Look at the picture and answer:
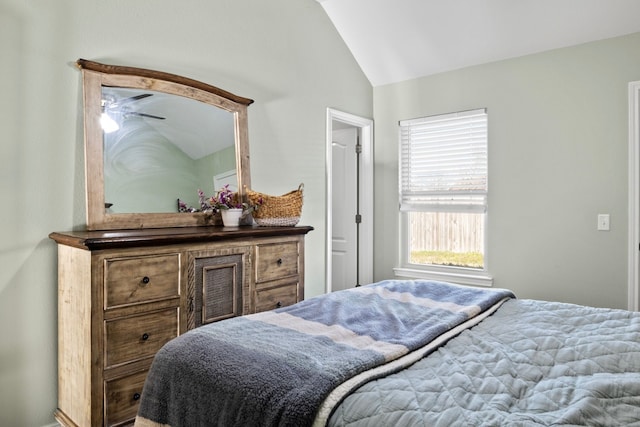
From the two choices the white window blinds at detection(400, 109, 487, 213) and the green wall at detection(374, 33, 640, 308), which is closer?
the green wall at detection(374, 33, 640, 308)

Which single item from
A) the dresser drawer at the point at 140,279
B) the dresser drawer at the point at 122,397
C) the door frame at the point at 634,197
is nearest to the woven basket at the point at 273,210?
the dresser drawer at the point at 140,279

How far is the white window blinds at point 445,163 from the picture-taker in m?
3.95

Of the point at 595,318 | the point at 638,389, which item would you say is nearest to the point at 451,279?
the point at 595,318

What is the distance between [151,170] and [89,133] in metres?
0.41

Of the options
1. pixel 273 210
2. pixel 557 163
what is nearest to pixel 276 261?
pixel 273 210

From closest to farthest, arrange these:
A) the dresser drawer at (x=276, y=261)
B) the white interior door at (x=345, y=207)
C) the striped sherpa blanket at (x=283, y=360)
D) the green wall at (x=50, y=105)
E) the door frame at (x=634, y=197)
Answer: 1. the striped sherpa blanket at (x=283, y=360)
2. the green wall at (x=50, y=105)
3. the dresser drawer at (x=276, y=261)
4. the door frame at (x=634, y=197)
5. the white interior door at (x=345, y=207)

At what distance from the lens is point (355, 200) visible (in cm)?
467

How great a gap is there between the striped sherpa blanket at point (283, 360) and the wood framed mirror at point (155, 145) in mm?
1352

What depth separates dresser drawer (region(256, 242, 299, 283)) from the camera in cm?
270

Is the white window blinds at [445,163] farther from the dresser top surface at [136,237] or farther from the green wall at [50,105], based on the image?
the dresser top surface at [136,237]

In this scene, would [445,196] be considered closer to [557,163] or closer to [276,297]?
[557,163]

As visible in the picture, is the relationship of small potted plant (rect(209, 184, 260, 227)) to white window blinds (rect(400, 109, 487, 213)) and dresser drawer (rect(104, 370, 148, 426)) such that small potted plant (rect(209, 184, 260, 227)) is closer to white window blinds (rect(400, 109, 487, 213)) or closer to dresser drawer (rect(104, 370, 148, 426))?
dresser drawer (rect(104, 370, 148, 426))

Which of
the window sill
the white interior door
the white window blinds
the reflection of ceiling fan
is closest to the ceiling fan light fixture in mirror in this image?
the reflection of ceiling fan

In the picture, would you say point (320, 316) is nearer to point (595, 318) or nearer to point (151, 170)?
point (595, 318)
